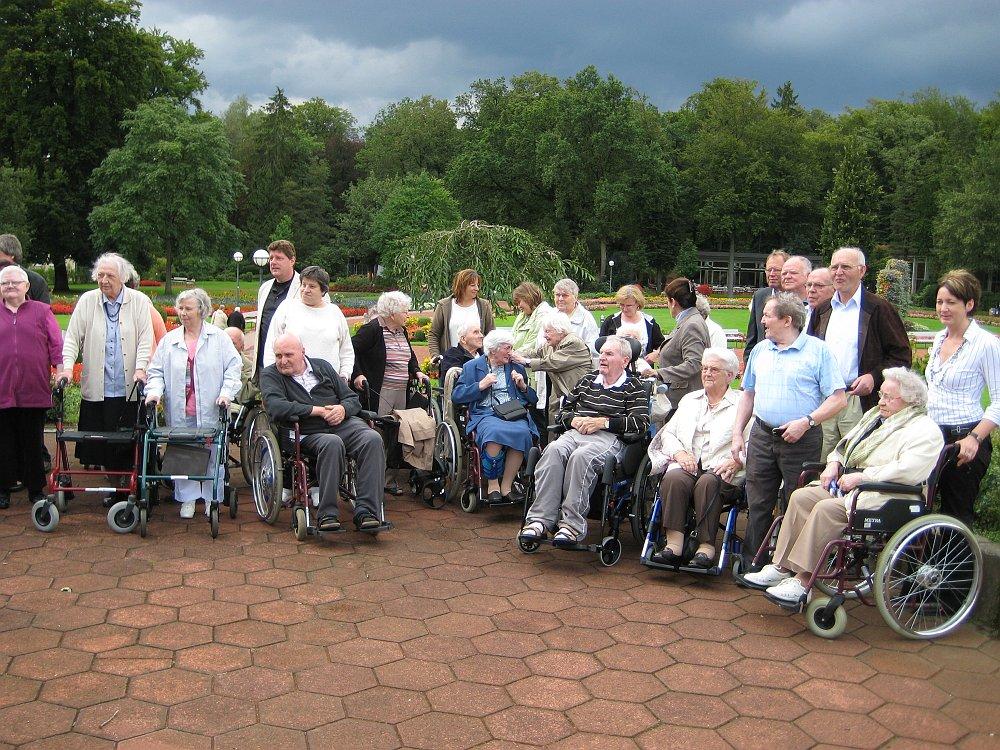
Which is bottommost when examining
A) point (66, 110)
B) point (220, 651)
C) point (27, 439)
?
point (220, 651)

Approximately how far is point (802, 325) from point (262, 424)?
3509mm

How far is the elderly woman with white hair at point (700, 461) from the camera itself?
485 centimetres

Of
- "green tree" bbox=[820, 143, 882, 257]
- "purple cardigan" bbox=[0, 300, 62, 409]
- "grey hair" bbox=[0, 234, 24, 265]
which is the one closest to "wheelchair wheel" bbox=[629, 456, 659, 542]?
"purple cardigan" bbox=[0, 300, 62, 409]

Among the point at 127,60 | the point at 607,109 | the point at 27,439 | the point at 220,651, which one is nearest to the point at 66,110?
the point at 127,60

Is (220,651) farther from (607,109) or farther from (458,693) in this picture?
(607,109)

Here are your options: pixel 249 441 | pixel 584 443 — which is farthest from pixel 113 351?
pixel 584 443

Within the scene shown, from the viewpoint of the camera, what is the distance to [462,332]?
701 cm

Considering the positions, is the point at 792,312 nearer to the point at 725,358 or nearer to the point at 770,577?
the point at 725,358

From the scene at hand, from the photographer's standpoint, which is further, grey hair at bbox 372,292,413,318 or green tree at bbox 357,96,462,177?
green tree at bbox 357,96,462,177

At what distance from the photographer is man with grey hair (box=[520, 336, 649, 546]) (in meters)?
5.11

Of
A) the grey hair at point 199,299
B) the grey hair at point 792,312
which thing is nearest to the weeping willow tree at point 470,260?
the grey hair at point 199,299

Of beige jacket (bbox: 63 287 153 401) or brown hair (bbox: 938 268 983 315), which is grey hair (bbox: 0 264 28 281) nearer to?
beige jacket (bbox: 63 287 153 401)

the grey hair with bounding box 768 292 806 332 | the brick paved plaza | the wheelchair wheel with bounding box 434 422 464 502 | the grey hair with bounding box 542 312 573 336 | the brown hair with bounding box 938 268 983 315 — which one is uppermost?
the brown hair with bounding box 938 268 983 315

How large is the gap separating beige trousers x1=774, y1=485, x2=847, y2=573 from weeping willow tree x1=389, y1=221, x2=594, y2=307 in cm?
793
